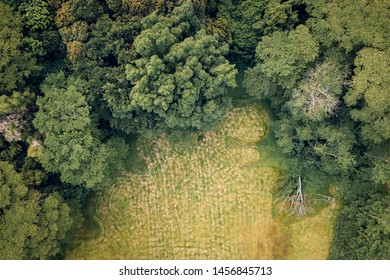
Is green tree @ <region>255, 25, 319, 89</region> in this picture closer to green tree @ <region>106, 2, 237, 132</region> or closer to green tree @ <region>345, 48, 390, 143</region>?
green tree @ <region>106, 2, 237, 132</region>

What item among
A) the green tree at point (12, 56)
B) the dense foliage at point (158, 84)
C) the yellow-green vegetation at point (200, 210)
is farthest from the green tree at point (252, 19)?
the green tree at point (12, 56)

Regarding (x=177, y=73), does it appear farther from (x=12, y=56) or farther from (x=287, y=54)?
(x=12, y=56)

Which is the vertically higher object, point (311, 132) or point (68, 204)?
point (311, 132)

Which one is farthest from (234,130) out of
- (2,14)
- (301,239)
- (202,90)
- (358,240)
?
(2,14)

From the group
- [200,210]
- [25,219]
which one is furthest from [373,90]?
[25,219]

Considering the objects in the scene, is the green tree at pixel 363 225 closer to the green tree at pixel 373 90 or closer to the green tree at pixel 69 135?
the green tree at pixel 373 90

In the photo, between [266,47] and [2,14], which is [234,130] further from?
[2,14]
